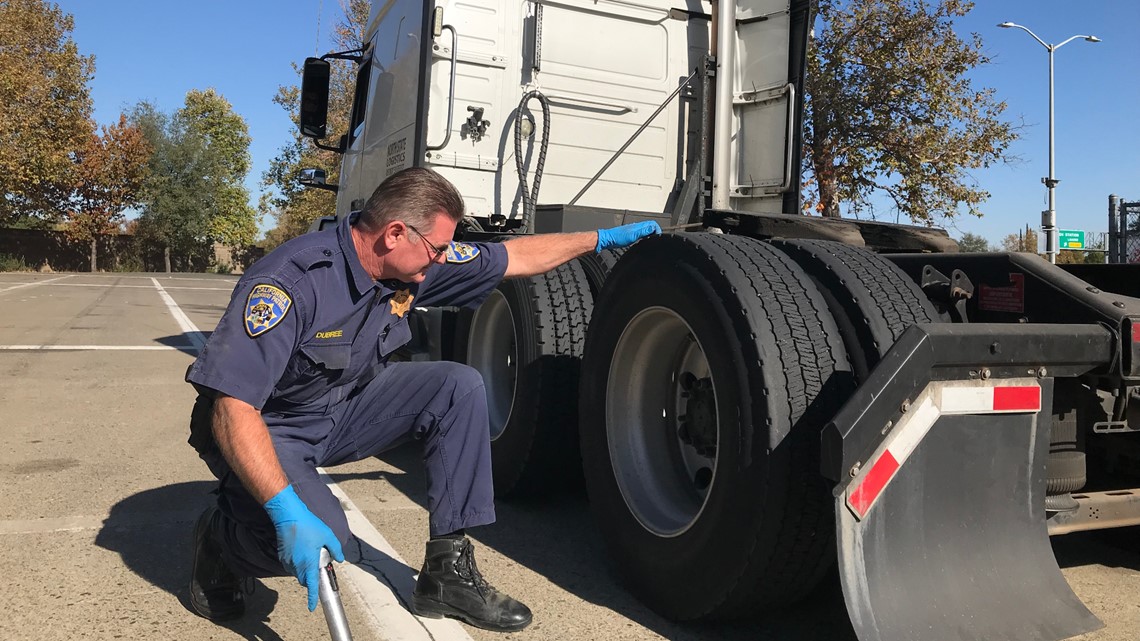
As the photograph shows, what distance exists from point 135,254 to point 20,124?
1909cm

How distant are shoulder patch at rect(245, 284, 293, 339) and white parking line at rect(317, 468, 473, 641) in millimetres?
993

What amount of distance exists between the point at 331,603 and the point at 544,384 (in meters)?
1.71

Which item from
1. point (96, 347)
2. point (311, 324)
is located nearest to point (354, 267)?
point (311, 324)

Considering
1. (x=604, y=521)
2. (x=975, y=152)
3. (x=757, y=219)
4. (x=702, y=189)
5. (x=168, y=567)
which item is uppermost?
(x=975, y=152)

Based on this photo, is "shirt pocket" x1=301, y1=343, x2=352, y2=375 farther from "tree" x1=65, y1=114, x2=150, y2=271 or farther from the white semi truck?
"tree" x1=65, y1=114, x2=150, y2=271

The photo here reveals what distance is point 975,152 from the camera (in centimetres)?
1628

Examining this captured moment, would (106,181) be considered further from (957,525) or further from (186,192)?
(957,525)

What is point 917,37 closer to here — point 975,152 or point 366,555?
point 975,152

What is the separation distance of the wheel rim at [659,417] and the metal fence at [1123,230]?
757 centimetres

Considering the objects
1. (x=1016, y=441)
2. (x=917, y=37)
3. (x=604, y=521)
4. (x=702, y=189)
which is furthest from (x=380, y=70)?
(x=917, y=37)

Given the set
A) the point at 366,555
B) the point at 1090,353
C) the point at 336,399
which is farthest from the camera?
the point at 366,555

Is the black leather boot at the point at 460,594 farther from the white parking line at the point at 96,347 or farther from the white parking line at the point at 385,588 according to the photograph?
the white parking line at the point at 96,347

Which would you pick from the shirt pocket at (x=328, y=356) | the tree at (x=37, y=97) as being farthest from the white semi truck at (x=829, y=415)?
the tree at (x=37, y=97)

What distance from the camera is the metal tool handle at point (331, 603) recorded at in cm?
219
